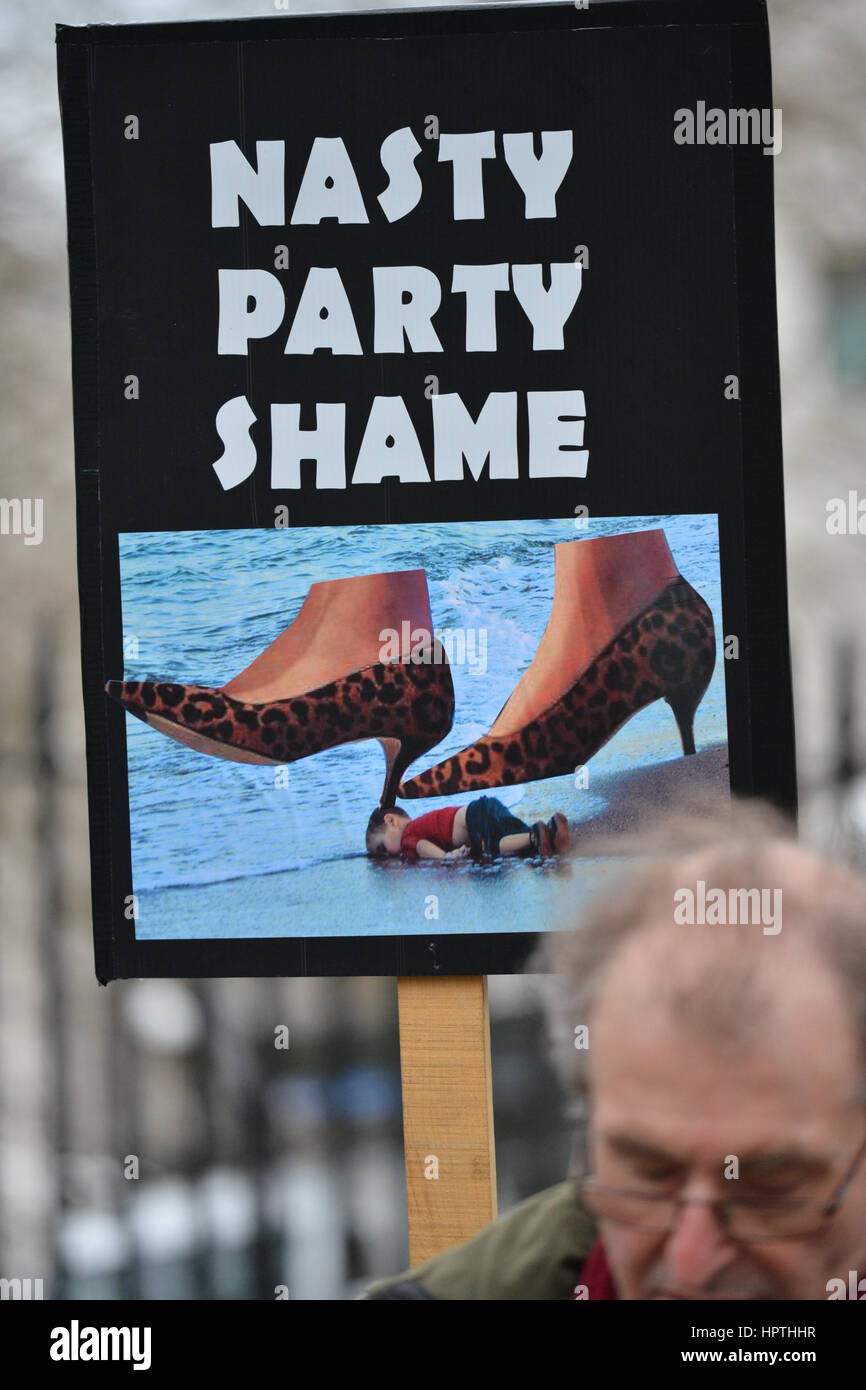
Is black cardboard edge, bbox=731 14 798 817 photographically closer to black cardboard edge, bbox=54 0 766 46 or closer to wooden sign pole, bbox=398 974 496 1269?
black cardboard edge, bbox=54 0 766 46

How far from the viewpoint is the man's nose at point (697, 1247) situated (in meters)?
1.07

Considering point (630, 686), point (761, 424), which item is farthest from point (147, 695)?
point (761, 424)

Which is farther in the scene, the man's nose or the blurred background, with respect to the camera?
the blurred background

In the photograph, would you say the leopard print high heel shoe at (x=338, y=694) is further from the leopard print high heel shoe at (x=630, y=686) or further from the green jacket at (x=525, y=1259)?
the green jacket at (x=525, y=1259)

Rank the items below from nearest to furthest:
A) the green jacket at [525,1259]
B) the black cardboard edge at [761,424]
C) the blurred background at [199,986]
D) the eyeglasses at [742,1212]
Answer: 1. the eyeglasses at [742,1212]
2. the green jacket at [525,1259]
3. the black cardboard edge at [761,424]
4. the blurred background at [199,986]

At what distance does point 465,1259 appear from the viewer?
1.21 meters

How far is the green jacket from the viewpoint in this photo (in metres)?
1.18

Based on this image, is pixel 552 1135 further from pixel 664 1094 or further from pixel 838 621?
pixel 664 1094

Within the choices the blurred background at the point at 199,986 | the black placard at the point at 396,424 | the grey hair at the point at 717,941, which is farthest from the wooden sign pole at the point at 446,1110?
the blurred background at the point at 199,986

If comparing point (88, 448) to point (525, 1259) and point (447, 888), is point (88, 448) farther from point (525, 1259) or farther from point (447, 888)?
point (525, 1259)

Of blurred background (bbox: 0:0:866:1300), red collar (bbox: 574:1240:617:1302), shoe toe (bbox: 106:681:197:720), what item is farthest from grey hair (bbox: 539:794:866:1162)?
blurred background (bbox: 0:0:866:1300)
